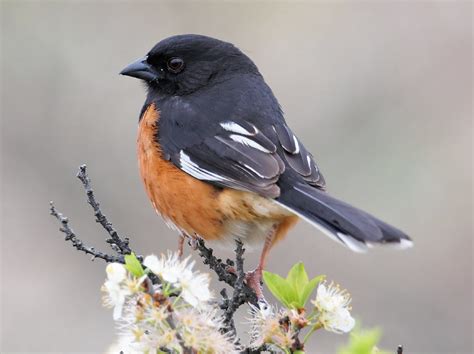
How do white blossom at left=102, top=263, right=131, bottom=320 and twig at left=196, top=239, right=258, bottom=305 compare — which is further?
twig at left=196, top=239, right=258, bottom=305

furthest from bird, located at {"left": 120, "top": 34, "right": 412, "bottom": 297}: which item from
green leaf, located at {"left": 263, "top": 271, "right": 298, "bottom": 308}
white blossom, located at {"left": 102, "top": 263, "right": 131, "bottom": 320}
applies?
white blossom, located at {"left": 102, "top": 263, "right": 131, "bottom": 320}

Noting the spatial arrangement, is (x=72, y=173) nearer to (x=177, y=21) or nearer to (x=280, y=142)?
(x=177, y=21)

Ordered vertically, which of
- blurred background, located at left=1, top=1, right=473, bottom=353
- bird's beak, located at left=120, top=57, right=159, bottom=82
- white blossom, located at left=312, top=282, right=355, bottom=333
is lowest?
white blossom, located at left=312, top=282, right=355, bottom=333

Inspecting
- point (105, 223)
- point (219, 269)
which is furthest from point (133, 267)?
point (219, 269)

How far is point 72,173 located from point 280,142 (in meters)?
4.02

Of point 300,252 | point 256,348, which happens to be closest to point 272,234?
point 256,348

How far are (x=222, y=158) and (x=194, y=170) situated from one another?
0.13 meters

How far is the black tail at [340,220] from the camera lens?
2.53 meters

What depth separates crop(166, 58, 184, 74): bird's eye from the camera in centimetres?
395

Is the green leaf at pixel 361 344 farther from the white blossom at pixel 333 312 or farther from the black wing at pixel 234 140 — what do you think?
the black wing at pixel 234 140

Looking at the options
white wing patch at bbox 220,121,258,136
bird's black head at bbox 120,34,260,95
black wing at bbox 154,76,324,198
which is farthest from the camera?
bird's black head at bbox 120,34,260,95

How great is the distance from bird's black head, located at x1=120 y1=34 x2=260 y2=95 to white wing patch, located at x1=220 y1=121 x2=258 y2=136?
1.51 ft

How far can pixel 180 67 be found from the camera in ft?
13.0

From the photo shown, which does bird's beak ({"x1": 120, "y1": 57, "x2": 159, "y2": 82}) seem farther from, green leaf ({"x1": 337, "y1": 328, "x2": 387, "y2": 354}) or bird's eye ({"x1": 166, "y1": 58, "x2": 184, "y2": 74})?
green leaf ({"x1": 337, "y1": 328, "x2": 387, "y2": 354})
